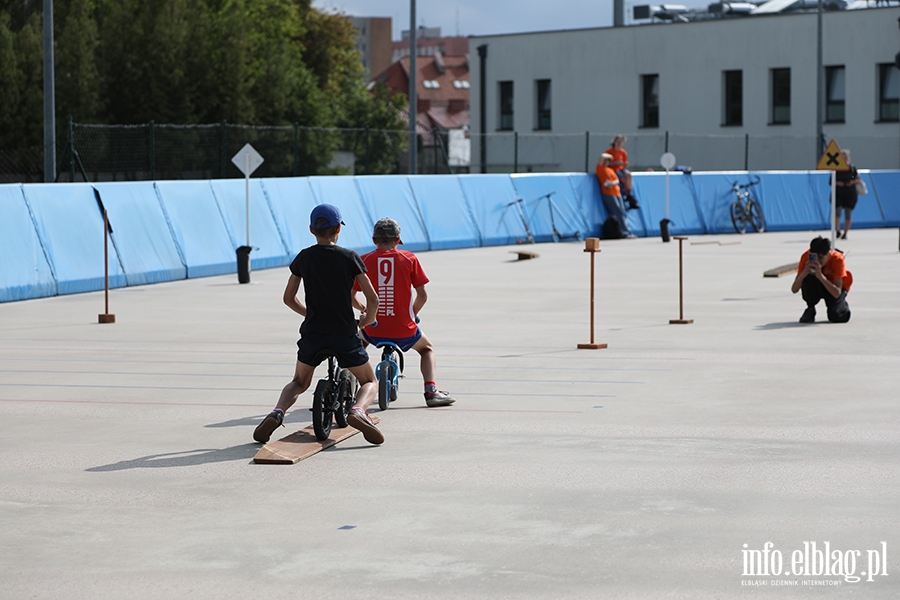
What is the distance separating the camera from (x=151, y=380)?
39.0ft

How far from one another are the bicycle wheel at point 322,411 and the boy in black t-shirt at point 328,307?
0.18 meters

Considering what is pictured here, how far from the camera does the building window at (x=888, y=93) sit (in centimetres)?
5006

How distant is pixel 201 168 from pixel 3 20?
18.6m

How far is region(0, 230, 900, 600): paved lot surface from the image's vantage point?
6023 mm

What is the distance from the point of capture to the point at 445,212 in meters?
30.5

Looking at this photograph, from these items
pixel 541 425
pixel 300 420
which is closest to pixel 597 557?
pixel 541 425

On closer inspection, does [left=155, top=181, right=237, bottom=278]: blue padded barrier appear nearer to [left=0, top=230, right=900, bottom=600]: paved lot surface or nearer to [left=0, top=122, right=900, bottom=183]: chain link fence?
[left=0, top=122, right=900, bottom=183]: chain link fence

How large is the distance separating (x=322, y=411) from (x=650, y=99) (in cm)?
4942

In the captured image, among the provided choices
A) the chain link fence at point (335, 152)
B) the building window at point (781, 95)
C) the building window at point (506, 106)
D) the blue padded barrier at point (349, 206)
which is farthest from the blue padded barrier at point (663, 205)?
the building window at point (506, 106)

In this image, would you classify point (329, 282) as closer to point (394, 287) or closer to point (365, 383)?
point (365, 383)

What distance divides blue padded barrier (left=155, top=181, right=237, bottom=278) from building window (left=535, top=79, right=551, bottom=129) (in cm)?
3740

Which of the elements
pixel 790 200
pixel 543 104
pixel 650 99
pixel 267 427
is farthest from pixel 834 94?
pixel 267 427

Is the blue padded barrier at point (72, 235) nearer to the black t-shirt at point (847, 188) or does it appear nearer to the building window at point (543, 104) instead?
the black t-shirt at point (847, 188)

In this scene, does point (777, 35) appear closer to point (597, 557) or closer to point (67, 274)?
point (67, 274)
